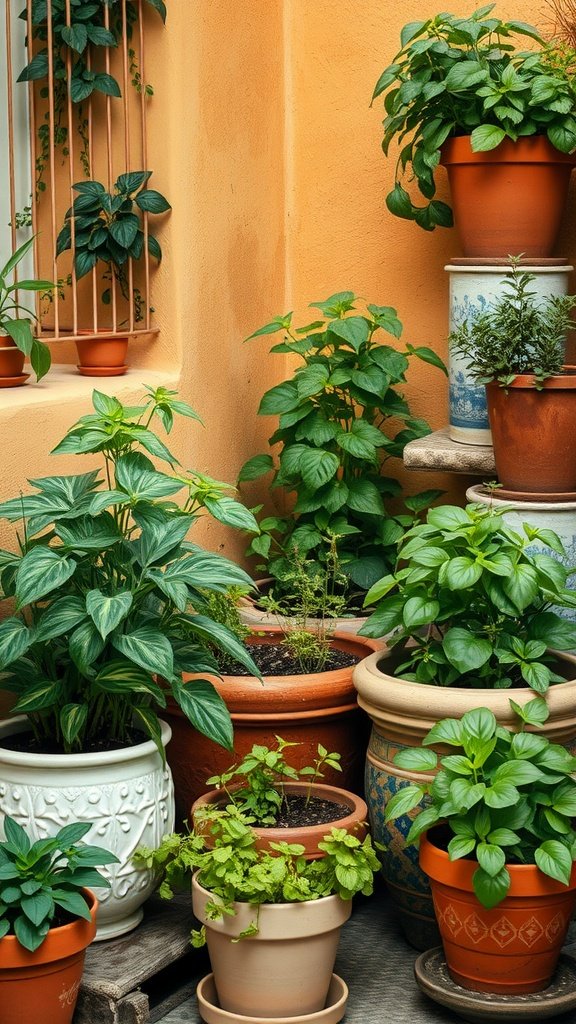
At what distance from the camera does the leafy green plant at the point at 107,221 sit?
133 inches

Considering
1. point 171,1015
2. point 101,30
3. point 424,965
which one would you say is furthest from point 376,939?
point 101,30

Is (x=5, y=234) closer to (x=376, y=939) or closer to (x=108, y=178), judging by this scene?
(x=108, y=178)

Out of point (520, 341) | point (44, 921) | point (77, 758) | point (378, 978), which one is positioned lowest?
point (378, 978)

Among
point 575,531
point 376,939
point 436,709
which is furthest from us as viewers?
point 575,531

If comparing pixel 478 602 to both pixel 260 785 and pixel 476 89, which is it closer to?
pixel 260 785

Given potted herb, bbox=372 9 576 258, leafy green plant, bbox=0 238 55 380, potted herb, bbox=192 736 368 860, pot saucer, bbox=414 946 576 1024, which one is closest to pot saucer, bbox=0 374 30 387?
leafy green plant, bbox=0 238 55 380

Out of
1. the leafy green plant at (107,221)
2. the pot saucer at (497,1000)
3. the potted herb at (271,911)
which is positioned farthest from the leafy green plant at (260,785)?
the leafy green plant at (107,221)

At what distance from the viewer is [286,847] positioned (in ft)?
8.28

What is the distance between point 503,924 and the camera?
2.50 m

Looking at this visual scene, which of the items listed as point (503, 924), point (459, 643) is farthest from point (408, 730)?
point (503, 924)

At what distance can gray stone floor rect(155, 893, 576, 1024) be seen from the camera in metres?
2.64

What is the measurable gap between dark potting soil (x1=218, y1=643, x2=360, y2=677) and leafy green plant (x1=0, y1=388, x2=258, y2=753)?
15.2 inches

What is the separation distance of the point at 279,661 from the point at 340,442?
0.65 m

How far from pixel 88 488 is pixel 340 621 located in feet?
3.39
